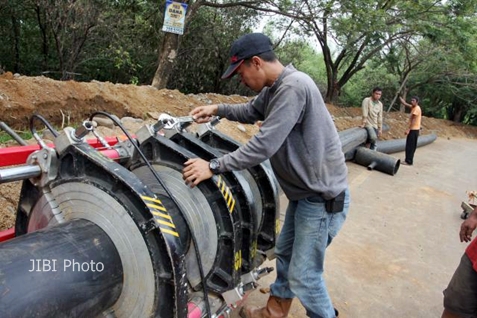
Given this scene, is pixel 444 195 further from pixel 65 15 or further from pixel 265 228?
pixel 65 15

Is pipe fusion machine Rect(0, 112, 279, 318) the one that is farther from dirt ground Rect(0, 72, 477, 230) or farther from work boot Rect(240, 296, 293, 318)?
dirt ground Rect(0, 72, 477, 230)

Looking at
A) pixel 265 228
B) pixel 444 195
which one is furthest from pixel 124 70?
pixel 265 228

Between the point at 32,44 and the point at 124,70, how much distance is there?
2.43m

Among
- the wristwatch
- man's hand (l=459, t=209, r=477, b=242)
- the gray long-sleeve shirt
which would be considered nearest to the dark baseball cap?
the gray long-sleeve shirt

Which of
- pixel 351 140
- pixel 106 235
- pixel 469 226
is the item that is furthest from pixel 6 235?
pixel 351 140

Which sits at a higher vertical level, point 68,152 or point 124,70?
point 68,152

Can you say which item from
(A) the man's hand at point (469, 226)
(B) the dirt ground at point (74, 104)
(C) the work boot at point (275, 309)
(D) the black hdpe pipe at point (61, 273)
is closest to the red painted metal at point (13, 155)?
(D) the black hdpe pipe at point (61, 273)

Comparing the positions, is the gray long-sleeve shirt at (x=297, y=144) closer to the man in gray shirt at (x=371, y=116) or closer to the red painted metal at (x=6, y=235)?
the red painted metal at (x=6, y=235)

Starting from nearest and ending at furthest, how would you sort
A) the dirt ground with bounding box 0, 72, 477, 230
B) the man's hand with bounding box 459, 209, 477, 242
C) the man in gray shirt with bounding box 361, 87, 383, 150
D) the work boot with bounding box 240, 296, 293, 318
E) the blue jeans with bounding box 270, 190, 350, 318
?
the blue jeans with bounding box 270, 190, 350, 318
the man's hand with bounding box 459, 209, 477, 242
the work boot with bounding box 240, 296, 293, 318
the dirt ground with bounding box 0, 72, 477, 230
the man in gray shirt with bounding box 361, 87, 383, 150

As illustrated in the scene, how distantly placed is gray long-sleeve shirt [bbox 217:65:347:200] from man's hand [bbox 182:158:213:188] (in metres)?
0.08

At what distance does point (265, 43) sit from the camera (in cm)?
210

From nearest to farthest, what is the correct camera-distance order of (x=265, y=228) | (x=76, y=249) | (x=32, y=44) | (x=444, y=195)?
(x=76, y=249) → (x=265, y=228) → (x=444, y=195) → (x=32, y=44)

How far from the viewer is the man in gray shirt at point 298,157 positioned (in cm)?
205

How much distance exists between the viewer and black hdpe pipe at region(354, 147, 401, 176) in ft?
28.6
